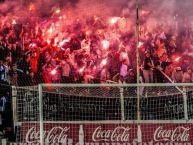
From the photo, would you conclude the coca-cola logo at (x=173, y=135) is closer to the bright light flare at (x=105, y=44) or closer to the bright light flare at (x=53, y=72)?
the bright light flare at (x=53, y=72)

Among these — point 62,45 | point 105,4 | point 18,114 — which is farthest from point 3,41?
point 18,114

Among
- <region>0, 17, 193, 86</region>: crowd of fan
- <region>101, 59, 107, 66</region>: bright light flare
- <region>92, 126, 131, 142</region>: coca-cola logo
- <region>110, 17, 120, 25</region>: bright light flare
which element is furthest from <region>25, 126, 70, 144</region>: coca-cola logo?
<region>110, 17, 120, 25</region>: bright light flare

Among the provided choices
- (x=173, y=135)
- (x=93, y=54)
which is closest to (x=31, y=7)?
(x=93, y=54)

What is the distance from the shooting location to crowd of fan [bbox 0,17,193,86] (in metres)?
15.3

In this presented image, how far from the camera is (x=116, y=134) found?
11.4 meters

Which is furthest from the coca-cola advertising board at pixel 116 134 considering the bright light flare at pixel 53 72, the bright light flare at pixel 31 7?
the bright light flare at pixel 31 7

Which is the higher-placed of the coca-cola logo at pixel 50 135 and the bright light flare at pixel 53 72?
the bright light flare at pixel 53 72

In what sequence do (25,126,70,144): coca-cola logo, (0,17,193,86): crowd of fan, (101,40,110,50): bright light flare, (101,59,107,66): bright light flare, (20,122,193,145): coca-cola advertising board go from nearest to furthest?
1. (25,126,70,144): coca-cola logo
2. (20,122,193,145): coca-cola advertising board
3. (0,17,193,86): crowd of fan
4. (101,59,107,66): bright light flare
5. (101,40,110,50): bright light flare

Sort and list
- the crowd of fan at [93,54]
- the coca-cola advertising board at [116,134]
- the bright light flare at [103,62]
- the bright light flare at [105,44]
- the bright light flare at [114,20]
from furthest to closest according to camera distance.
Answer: the bright light flare at [114,20], the bright light flare at [105,44], the bright light flare at [103,62], the crowd of fan at [93,54], the coca-cola advertising board at [116,134]

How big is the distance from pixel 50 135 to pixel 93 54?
16.7 ft

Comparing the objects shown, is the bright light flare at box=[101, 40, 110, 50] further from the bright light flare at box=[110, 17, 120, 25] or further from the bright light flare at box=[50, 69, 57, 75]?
the bright light flare at box=[50, 69, 57, 75]

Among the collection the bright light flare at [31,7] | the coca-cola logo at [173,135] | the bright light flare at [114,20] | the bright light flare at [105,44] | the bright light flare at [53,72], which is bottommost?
the coca-cola logo at [173,135]

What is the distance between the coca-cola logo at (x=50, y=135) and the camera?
442 inches

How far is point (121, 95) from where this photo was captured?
1197cm
